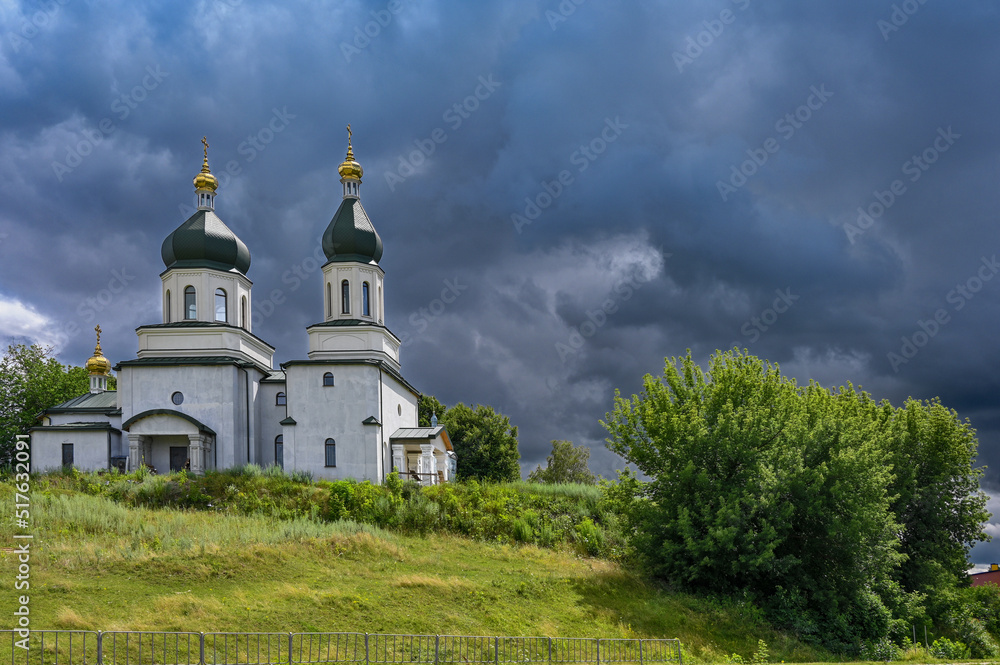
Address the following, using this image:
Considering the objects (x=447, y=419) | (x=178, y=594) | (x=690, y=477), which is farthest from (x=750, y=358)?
(x=447, y=419)

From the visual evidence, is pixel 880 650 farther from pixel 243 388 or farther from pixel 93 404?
pixel 93 404

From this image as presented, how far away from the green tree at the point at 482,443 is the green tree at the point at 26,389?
2446 cm

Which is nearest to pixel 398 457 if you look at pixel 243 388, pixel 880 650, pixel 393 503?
pixel 243 388

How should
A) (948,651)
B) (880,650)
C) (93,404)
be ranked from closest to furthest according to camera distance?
(880,650), (948,651), (93,404)

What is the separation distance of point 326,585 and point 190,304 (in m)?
24.8

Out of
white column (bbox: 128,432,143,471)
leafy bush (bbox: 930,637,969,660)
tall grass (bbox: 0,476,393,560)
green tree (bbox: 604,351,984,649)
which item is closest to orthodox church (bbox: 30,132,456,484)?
white column (bbox: 128,432,143,471)

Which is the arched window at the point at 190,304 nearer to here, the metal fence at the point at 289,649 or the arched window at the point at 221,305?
the arched window at the point at 221,305

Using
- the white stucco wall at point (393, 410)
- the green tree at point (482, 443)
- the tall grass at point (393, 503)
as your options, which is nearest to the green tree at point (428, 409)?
the green tree at point (482, 443)

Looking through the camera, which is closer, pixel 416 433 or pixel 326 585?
pixel 326 585

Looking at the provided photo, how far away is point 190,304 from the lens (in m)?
40.4

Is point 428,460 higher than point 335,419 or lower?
lower

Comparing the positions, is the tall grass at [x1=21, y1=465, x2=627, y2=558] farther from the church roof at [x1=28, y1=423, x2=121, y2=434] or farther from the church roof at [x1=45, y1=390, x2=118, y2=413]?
the church roof at [x1=45, y1=390, x2=118, y2=413]

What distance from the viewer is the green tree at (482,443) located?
56281mm

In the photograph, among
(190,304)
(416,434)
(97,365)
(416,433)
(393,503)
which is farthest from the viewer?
(97,365)
